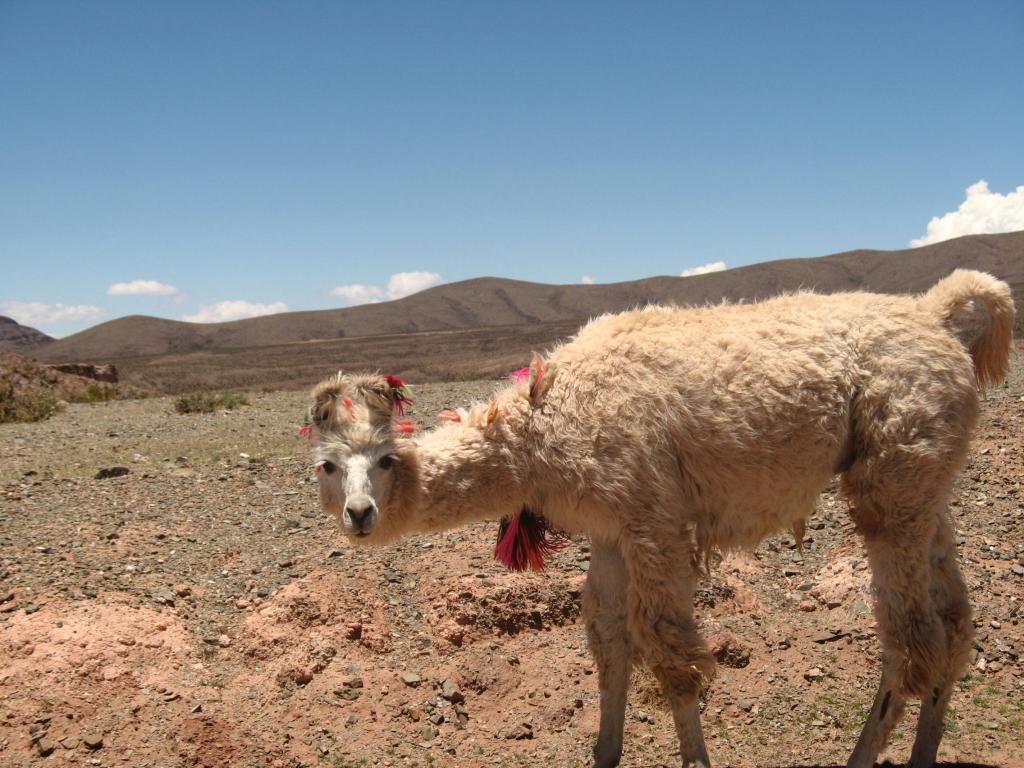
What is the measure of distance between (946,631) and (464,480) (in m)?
3.01

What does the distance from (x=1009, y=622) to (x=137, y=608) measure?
6819mm

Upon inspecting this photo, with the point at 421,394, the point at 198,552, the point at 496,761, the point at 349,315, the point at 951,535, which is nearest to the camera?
the point at 951,535

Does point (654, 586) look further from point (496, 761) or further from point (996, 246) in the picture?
point (996, 246)

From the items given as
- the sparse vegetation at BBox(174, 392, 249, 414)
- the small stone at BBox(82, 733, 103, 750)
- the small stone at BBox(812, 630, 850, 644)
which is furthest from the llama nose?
the sparse vegetation at BBox(174, 392, 249, 414)

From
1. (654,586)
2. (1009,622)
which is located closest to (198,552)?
(654,586)

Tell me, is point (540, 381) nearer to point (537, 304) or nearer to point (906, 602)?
point (906, 602)

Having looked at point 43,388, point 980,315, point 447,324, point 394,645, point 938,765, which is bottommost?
point 938,765

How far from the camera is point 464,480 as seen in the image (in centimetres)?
458

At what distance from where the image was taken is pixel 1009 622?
19.6 feet

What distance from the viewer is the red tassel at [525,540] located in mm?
5078

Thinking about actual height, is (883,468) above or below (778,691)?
above

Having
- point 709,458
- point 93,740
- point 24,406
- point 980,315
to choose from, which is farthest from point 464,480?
point 24,406

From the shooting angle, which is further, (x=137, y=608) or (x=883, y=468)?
(x=137, y=608)

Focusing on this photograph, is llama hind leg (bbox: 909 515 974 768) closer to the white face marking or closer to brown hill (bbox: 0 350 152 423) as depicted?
the white face marking
